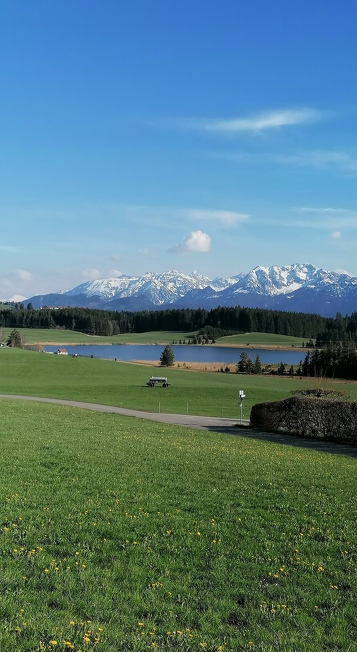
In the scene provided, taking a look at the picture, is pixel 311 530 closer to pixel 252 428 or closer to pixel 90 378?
pixel 252 428

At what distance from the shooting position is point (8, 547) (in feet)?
27.2

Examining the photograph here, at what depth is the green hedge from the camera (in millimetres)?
29891

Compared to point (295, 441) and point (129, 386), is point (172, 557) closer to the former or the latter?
point (295, 441)

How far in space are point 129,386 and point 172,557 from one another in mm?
58327

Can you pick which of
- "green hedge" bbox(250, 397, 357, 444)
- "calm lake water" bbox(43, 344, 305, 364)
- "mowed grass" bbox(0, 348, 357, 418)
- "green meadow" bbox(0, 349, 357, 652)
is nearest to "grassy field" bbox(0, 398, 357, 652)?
"green meadow" bbox(0, 349, 357, 652)

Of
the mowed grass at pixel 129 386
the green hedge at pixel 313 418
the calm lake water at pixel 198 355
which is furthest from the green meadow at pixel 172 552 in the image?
the calm lake water at pixel 198 355

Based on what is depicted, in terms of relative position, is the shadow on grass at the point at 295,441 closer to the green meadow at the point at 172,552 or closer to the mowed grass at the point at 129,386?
the green meadow at the point at 172,552

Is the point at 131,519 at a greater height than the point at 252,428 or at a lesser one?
greater

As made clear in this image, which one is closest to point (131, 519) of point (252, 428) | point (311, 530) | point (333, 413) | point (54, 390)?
point (311, 530)

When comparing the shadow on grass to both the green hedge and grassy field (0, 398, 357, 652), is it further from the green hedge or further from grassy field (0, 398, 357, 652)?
grassy field (0, 398, 357, 652)

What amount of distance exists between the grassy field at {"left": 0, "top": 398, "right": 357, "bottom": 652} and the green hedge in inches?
567

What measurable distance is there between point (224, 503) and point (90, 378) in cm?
6733

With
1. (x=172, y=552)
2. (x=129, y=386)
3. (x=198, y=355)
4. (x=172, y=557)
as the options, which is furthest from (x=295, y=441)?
(x=198, y=355)

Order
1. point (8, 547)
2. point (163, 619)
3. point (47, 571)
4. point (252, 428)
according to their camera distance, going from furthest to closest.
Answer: point (252, 428)
point (8, 547)
point (47, 571)
point (163, 619)
